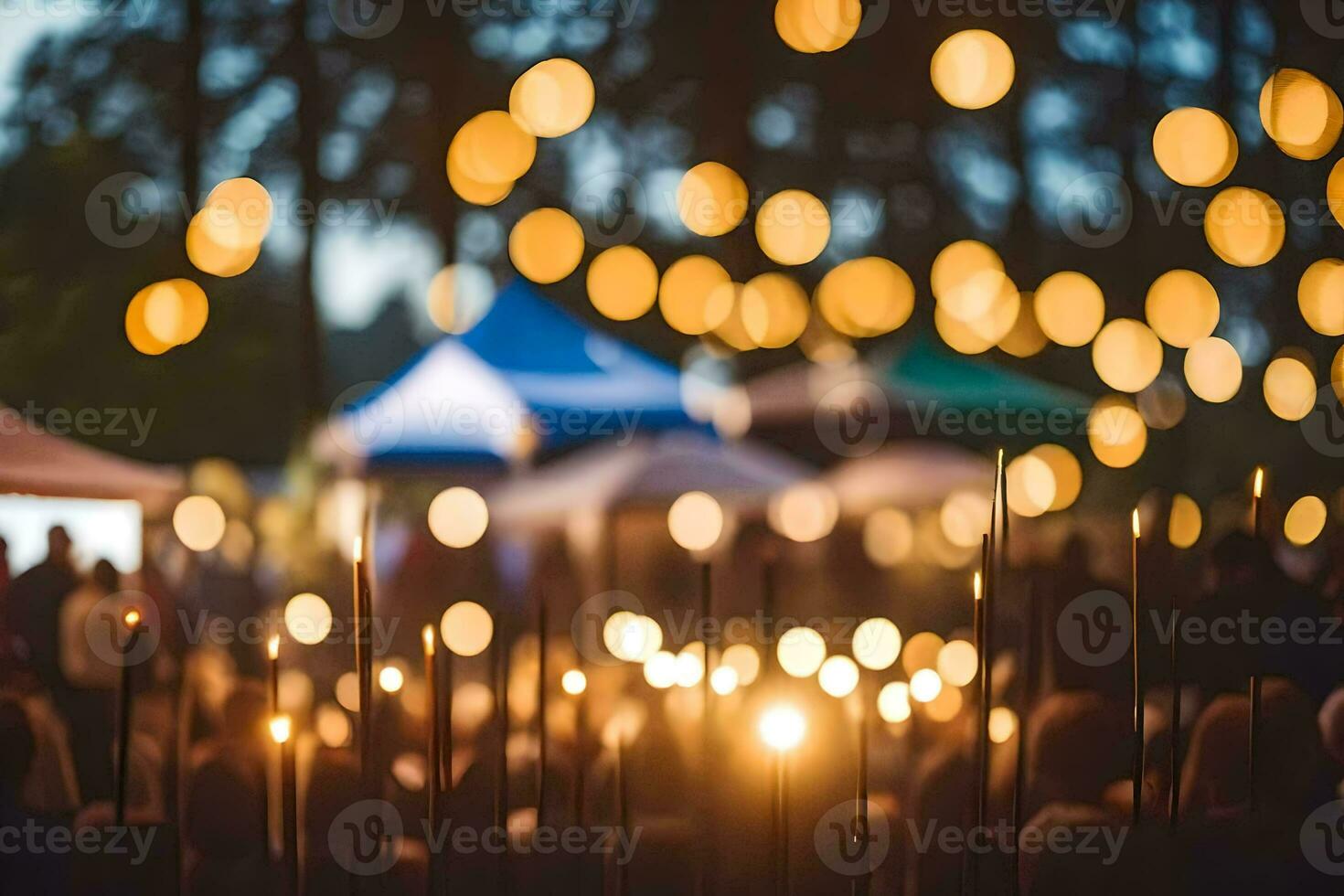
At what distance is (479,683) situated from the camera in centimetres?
258

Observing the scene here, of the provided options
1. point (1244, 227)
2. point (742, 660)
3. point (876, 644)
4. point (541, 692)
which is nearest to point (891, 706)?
point (742, 660)

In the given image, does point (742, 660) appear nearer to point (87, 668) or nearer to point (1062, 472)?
point (1062, 472)

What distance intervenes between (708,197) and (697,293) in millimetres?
216

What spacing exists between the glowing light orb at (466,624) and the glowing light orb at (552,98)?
109 centimetres

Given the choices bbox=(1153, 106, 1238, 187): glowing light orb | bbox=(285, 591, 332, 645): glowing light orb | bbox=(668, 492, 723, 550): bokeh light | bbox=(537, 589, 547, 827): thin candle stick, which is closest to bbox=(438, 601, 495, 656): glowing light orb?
bbox=(285, 591, 332, 645): glowing light orb

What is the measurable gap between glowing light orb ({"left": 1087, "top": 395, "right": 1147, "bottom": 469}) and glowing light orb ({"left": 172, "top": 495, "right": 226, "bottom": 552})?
1.97 metres

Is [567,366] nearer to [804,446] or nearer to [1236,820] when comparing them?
[804,446]

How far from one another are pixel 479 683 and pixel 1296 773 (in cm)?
164

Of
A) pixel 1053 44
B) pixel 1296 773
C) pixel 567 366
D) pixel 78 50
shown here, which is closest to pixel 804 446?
pixel 567 366

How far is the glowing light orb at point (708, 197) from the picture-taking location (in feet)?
8.59

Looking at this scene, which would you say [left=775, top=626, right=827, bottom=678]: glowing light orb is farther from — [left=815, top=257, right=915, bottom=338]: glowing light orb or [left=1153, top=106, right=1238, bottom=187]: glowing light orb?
[left=1153, top=106, right=1238, bottom=187]: glowing light orb

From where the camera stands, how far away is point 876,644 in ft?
8.56

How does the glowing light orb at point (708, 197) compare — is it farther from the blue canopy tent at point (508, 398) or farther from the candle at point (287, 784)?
the candle at point (287, 784)

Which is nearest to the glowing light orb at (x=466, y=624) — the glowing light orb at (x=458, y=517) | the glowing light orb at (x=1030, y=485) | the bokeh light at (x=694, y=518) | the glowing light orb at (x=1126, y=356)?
the glowing light orb at (x=458, y=517)
